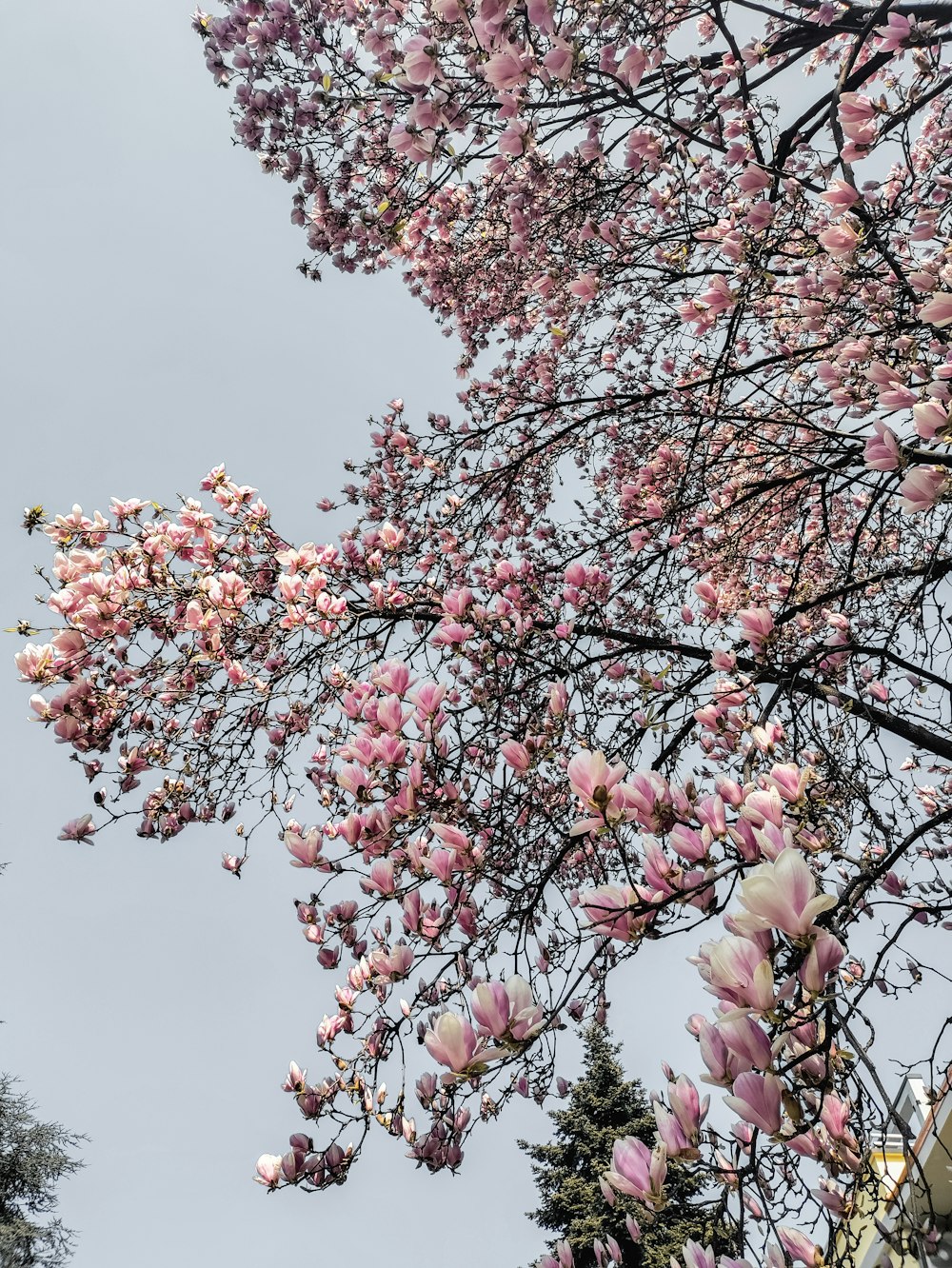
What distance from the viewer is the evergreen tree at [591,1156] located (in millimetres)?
10078

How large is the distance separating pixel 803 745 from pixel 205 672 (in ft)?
8.99

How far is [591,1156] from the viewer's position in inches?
442

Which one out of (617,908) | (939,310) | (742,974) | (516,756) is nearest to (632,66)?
(939,310)

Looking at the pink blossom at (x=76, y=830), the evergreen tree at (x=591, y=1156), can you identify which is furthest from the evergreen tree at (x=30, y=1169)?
the pink blossom at (x=76, y=830)

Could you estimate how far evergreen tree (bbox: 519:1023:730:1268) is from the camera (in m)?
10.1

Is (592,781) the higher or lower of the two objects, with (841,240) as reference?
lower

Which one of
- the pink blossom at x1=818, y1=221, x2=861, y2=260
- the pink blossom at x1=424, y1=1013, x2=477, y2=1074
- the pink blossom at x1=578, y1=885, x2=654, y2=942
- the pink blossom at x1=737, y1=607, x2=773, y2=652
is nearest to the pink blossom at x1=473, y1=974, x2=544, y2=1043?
the pink blossom at x1=424, y1=1013, x2=477, y2=1074

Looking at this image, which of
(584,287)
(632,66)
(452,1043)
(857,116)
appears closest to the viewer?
(452,1043)

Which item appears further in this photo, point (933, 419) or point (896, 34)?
point (896, 34)

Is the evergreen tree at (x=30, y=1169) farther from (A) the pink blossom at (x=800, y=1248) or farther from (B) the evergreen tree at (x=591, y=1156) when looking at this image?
(A) the pink blossom at (x=800, y=1248)

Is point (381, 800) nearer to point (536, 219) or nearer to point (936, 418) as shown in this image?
point (936, 418)

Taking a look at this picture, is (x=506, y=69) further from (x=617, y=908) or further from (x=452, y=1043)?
(x=452, y=1043)

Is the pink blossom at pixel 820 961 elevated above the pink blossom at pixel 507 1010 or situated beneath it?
elevated above

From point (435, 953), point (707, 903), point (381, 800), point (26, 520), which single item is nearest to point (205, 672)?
point (26, 520)
